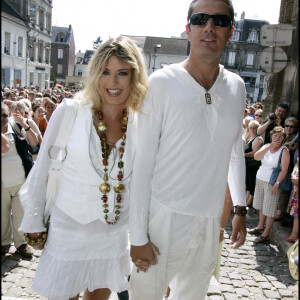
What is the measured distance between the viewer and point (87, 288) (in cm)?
236

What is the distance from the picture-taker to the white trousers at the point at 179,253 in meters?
1.98

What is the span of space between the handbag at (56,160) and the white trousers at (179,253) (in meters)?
0.65

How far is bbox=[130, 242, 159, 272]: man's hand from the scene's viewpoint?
75.9 inches

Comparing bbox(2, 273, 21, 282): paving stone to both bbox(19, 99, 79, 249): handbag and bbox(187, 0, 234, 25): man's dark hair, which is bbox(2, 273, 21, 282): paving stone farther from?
bbox(187, 0, 234, 25): man's dark hair

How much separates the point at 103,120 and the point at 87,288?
116 cm

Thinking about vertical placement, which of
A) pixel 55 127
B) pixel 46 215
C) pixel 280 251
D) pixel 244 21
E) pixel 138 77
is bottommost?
pixel 280 251

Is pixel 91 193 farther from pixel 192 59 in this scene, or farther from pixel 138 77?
pixel 192 59

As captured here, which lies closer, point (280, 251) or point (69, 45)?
point (280, 251)

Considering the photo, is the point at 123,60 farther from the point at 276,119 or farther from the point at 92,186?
the point at 276,119

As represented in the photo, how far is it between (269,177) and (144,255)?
12.9 ft

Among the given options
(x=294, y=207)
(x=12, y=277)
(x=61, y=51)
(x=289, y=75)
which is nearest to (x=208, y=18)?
(x=12, y=277)

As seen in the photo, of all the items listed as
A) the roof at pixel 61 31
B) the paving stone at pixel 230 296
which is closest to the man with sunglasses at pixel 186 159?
the paving stone at pixel 230 296

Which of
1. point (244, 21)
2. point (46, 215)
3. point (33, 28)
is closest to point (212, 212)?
point (46, 215)

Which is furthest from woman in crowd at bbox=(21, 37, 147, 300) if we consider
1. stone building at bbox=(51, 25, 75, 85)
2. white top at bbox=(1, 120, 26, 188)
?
stone building at bbox=(51, 25, 75, 85)
